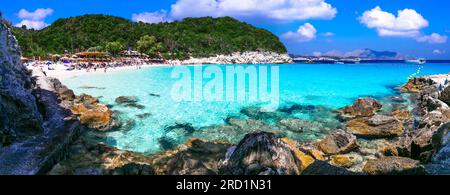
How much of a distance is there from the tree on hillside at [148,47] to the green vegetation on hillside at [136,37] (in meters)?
3.00

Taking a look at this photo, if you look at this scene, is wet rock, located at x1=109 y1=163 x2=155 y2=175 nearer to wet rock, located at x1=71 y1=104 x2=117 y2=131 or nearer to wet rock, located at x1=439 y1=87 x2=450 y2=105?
wet rock, located at x1=71 y1=104 x2=117 y2=131

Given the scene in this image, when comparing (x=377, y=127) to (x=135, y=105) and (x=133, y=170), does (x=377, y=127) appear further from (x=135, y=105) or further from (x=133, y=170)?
(x=135, y=105)

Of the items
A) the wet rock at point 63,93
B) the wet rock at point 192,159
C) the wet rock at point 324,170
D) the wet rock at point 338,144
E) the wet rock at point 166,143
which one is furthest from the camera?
the wet rock at point 63,93

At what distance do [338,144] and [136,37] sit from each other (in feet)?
317

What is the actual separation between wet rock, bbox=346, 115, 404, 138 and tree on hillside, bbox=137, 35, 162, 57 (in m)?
79.2

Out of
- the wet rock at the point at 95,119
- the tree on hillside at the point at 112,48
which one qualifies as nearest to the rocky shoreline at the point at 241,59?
the tree on hillside at the point at 112,48

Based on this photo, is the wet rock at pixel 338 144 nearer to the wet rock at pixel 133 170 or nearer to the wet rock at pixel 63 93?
the wet rock at pixel 133 170

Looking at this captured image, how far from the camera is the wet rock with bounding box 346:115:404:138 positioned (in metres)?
14.1

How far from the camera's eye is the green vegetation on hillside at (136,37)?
82875 mm

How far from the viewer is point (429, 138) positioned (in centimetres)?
1038

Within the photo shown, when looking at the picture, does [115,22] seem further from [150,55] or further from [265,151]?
→ [265,151]
